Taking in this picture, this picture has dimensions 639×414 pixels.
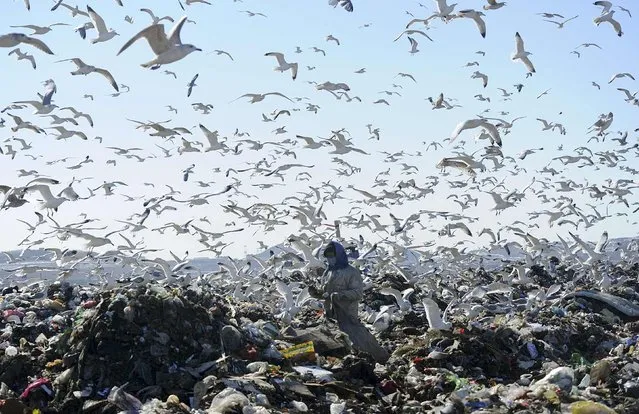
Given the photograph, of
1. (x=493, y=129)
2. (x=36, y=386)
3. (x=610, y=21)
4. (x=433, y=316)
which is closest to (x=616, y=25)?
(x=610, y=21)

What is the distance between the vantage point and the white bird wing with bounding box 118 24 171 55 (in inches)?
296

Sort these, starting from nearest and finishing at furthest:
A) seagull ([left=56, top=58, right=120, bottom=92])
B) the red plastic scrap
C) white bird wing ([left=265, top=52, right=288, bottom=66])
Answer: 1. the red plastic scrap
2. seagull ([left=56, top=58, right=120, bottom=92])
3. white bird wing ([left=265, top=52, right=288, bottom=66])

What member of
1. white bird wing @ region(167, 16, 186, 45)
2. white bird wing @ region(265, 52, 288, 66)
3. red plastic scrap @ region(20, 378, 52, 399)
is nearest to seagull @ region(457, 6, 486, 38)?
white bird wing @ region(265, 52, 288, 66)

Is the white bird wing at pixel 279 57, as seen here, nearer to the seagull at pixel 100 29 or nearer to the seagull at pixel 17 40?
the seagull at pixel 100 29

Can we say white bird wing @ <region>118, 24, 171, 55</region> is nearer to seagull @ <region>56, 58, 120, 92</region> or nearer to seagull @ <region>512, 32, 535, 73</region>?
seagull @ <region>56, 58, 120, 92</region>

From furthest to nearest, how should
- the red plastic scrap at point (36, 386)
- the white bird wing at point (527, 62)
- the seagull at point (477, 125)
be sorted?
the white bird wing at point (527, 62), the seagull at point (477, 125), the red plastic scrap at point (36, 386)

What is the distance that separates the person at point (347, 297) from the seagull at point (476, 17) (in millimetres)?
5154

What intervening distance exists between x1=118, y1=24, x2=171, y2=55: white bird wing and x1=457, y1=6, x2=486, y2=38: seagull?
18.1 ft

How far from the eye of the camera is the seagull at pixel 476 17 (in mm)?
11656

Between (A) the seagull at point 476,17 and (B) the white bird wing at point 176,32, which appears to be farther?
(A) the seagull at point 476,17

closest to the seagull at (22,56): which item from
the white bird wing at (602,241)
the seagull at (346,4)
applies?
the seagull at (346,4)

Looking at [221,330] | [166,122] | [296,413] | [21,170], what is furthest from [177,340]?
[21,170]

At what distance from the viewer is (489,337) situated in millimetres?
9023

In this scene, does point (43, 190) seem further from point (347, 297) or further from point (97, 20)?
point (347, 297)
